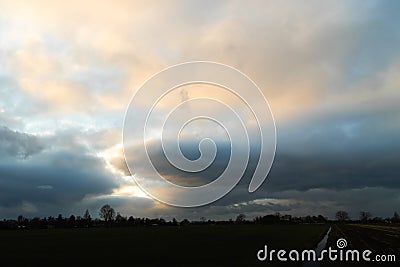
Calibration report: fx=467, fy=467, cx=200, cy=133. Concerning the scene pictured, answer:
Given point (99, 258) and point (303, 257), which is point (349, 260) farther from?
point (99, 258)

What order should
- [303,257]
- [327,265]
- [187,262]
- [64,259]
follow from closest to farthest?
[327,265], [187,262], [64,259], [303,257]

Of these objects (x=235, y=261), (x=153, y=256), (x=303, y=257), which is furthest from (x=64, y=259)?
(x=303, y=257)

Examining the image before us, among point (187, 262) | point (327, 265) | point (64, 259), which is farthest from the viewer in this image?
point (64, 259)

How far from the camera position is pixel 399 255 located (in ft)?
178

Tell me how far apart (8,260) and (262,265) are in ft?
96.2

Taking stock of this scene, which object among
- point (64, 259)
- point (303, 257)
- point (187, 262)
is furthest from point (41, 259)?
point (303, 257)

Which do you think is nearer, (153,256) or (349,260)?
(349,260)

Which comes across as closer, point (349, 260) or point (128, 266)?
point (128, 266)

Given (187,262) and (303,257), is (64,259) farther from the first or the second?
(303,257)

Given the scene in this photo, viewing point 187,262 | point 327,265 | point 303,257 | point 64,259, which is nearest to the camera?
point 327,265

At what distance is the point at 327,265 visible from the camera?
46.2m

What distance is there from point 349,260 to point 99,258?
28613 millimetres

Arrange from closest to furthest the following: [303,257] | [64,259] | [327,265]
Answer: [327,265]
[64,259]
[303,257]

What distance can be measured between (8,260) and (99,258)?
34.4 feet
